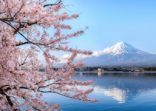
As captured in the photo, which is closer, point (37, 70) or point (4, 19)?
point (4, 19)

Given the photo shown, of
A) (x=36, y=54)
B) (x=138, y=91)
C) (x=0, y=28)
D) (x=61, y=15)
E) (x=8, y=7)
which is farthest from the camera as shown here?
(x=138, y=91)

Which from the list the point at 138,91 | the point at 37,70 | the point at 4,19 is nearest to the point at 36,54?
the point at 37,70

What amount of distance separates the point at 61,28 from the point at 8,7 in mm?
1472

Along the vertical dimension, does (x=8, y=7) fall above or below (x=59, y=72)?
above

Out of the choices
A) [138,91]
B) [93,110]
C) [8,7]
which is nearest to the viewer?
[8,7]

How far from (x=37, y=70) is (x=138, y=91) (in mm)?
77091

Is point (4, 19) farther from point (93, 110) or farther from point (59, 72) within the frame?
point (93, 110)

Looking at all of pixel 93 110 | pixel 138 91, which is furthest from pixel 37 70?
pixel 138 91

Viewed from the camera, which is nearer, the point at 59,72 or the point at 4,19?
the point at 4,19

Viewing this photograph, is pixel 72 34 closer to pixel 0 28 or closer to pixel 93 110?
pixel 0 28

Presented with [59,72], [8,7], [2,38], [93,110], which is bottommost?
[93,110]

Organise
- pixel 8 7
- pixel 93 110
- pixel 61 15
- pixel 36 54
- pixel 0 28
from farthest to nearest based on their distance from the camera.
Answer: pixel 93 110 < pixel 36 54 < pixel 61 15 < pixel 0 28 < pixel 8 7

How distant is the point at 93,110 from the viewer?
56406 mm

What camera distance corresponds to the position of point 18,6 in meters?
6.51
